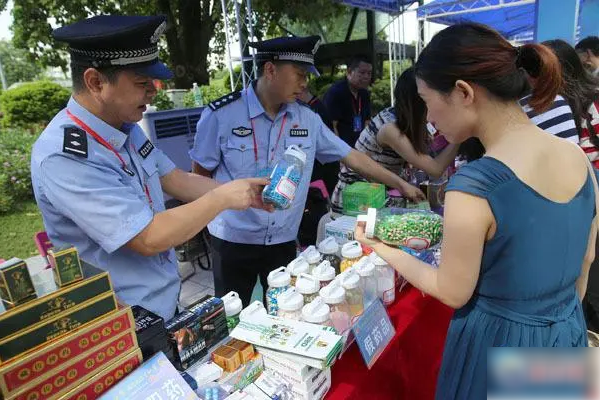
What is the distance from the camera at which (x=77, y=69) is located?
134 centimetres

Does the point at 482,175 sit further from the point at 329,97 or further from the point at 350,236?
the point at 329,97

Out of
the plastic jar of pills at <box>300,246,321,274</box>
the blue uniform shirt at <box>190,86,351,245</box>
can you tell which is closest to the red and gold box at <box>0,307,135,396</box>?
the plastic jar of pills at <box>300,246,321,274</box>

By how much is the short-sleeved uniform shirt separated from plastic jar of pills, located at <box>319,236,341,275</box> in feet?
13.0

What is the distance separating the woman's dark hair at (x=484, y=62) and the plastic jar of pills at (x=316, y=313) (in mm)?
726

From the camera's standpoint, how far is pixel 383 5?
26.5ft

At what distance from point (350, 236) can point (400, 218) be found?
560 millimetres

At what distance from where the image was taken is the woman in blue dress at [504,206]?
1.04 meters

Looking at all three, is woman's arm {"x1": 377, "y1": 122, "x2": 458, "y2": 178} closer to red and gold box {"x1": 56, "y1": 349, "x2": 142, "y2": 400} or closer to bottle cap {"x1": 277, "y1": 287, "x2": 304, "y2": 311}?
bottle cap {"x1": 277, "y1": 287, "x2": 304, "y2": 311}

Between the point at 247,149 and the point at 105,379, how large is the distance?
1563 millimetres

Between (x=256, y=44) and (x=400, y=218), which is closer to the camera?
(x=400, y=218)

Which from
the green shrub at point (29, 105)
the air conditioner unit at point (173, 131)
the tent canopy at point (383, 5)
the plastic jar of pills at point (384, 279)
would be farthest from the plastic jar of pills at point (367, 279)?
the green shrub at point (29, 105)

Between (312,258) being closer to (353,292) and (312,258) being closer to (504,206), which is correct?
(353,292)

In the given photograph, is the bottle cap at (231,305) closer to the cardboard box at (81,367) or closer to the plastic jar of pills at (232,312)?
the plastic jar of pills at (232,312)

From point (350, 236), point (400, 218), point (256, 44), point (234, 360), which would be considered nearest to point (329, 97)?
point (256, 44)
